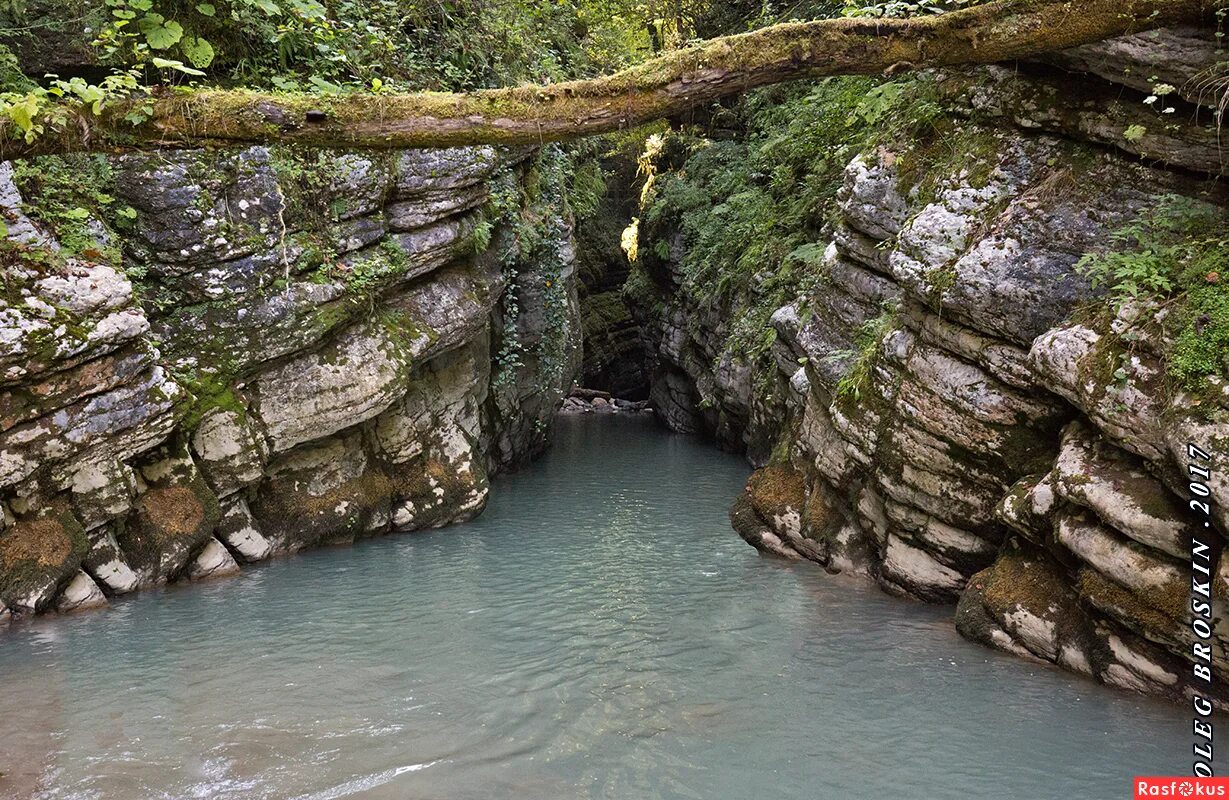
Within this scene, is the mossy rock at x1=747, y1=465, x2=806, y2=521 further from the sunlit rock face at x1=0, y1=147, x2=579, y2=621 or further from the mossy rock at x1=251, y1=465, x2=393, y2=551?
the mossy rock at x1=251, y1=465, x2=393, y2=551

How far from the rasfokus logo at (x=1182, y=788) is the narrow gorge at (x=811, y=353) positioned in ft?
2.94

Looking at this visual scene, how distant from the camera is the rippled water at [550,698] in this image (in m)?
5.52

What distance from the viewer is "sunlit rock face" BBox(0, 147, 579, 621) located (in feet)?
29.9

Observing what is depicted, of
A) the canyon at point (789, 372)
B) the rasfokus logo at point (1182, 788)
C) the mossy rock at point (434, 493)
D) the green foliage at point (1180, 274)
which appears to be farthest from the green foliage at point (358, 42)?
the rasfokus logo at point (1182, 788)

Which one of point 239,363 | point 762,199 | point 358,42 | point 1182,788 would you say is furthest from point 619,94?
point 762,199

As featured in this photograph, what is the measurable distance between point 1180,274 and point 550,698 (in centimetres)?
579

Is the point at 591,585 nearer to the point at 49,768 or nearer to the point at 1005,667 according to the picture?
the point at 1005,667

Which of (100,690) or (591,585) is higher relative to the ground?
(100,690)

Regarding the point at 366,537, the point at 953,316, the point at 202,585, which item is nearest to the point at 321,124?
the point at 953,316

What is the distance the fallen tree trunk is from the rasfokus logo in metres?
4.83

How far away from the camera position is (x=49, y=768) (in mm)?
5730

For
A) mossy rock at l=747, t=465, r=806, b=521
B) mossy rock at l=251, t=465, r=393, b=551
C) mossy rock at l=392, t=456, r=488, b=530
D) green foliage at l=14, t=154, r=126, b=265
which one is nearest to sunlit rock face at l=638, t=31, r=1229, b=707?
mossy rock at l=747, t=465, r=806, b=521

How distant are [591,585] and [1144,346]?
21.4ft

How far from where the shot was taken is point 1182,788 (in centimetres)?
518
